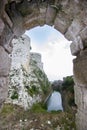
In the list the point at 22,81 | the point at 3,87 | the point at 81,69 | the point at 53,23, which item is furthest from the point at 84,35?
the point at 22,81

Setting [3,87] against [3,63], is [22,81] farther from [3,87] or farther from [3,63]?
[3,63]

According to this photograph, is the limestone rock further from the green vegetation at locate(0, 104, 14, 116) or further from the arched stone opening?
the green vegetation at locate(0, 104, 14, 116)

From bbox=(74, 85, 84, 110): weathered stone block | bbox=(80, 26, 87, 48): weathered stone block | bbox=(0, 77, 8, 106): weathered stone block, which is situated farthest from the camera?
bbox=(74, 85, 84, 110): weathered stone block

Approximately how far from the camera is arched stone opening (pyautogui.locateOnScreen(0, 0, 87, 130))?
2.89 meters

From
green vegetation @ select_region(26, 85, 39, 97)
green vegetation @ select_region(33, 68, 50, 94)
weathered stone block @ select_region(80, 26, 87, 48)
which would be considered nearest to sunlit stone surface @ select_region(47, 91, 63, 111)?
green vegetation @ select_region(33, 68, 50, 94)

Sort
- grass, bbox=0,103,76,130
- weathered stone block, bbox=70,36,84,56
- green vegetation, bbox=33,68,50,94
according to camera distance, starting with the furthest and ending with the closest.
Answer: green vegetation, bbox=33,68,50,94, grass, bbox=0,103,76,130, weathered stone block, bbox=70,36,84,56

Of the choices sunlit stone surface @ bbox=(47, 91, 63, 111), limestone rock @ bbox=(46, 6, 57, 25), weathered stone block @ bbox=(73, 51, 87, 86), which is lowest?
sunlit stone surface @ bbox=(47, 91, 63, 111)

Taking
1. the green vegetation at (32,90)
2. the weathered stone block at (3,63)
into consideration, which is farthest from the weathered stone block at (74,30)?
the green vegetation at (32,90)

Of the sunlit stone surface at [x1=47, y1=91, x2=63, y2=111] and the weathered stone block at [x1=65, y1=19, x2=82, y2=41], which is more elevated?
the weathered stone block at [x1=65, y1=19, x2=82, y2=41]

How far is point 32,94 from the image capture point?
10.7m

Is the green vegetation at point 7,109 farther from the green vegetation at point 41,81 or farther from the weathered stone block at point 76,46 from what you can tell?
the weathered stone block at point 76,46

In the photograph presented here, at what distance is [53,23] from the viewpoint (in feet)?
11.1

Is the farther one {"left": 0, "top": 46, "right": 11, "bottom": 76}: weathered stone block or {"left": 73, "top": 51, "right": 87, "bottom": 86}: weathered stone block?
{"left": 73, "top": 51, "right": 87, "bottom": 86}: weathered stone block

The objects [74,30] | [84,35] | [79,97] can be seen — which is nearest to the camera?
[84,35]
